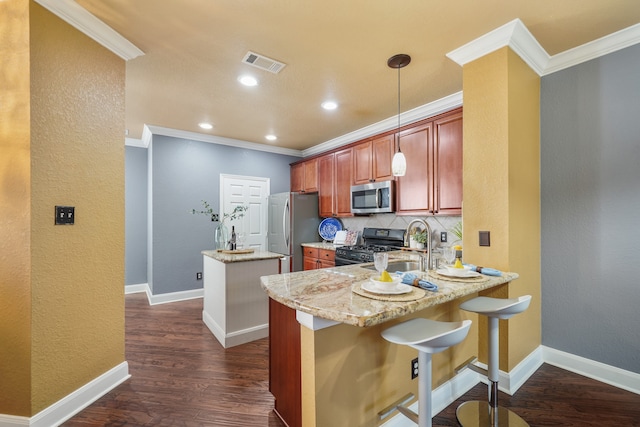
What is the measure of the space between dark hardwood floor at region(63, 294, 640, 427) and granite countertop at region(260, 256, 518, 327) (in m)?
0.89

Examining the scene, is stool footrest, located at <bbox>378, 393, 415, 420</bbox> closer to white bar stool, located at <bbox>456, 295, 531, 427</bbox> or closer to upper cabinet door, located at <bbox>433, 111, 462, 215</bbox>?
white bar stool, located at <bbox>456, 295, 531, 427</bbox>

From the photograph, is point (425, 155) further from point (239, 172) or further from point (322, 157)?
point (239, 172)

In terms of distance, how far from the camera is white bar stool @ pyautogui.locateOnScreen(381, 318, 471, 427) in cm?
114

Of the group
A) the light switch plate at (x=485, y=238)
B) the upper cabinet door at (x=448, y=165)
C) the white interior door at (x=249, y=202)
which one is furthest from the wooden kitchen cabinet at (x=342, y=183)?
the light switch plate at (x=485, y=238)

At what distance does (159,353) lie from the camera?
2.59 metres

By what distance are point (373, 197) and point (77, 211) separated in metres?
2.97

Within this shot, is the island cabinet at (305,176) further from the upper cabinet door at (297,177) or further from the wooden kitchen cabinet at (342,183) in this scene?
the wooden kitchen cabinet at (342,183)

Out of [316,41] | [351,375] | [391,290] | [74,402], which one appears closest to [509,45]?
[316,41]

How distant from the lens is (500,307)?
157 centimetres

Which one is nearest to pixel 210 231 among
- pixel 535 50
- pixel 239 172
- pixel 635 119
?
pixel 239 172

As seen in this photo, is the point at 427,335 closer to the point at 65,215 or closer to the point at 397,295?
the point at 397,295

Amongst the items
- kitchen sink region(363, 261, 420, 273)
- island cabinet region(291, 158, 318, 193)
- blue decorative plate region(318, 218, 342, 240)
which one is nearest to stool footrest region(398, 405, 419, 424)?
kitchen sink region(363, 261, 420, 273)

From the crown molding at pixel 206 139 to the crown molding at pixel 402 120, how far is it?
0.74 m

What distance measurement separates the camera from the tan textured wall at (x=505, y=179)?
1982 mm
